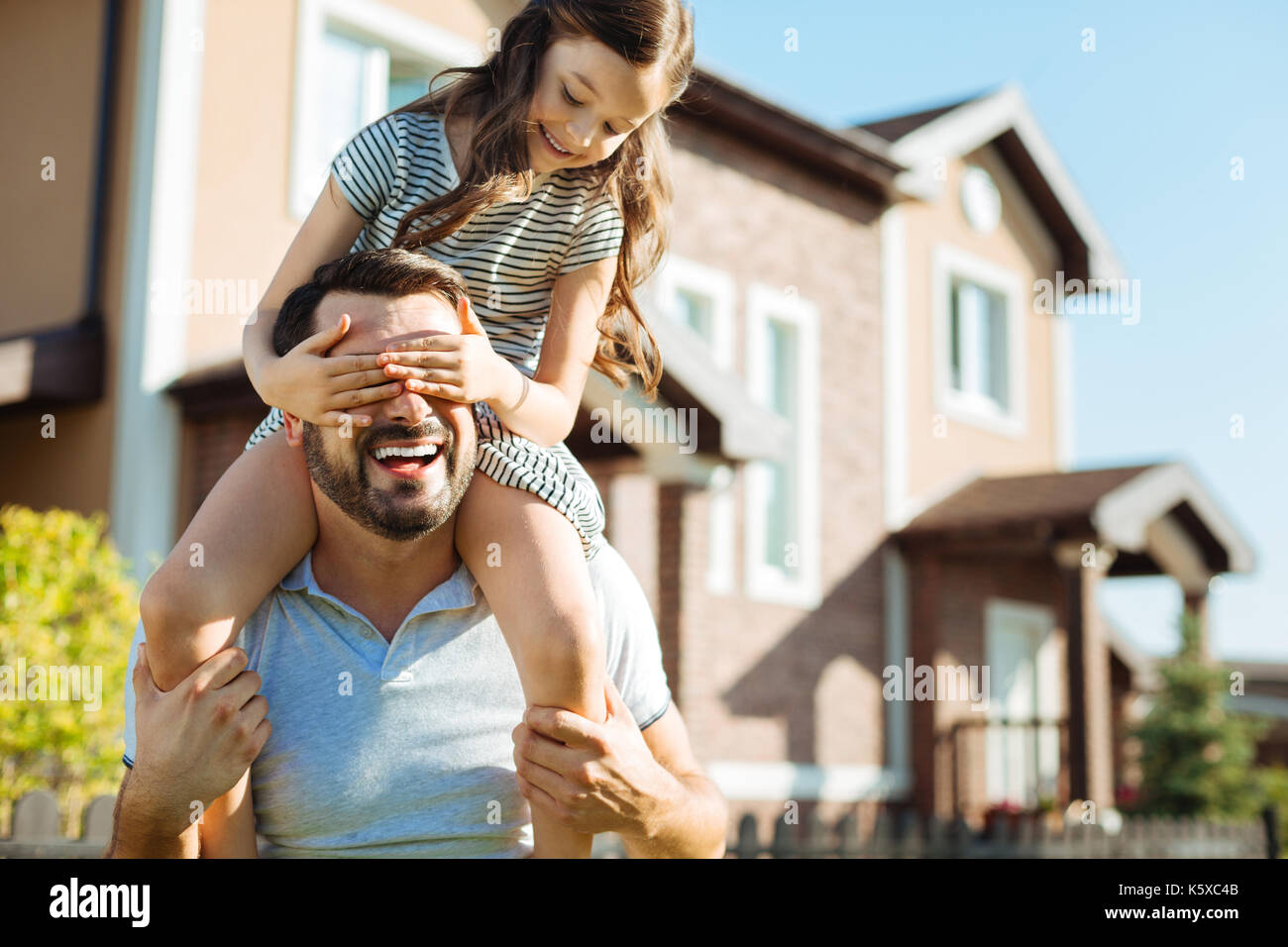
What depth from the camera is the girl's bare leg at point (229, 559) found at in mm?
2209

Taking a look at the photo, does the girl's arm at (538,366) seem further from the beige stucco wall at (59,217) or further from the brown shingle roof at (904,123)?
the brown shingle roof at (904,123)

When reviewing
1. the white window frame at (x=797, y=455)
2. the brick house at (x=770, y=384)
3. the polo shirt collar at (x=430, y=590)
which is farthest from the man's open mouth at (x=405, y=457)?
the white window frame at (x=797, y=455)

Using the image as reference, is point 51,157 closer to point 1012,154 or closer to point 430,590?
point 430,590

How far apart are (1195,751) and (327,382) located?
42.1 ft

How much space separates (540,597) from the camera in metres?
2.28

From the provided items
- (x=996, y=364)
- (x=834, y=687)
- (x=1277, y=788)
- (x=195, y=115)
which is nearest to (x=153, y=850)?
(x=195, y=115)

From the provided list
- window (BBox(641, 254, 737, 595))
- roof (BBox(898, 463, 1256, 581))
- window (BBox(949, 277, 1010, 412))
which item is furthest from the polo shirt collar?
window (BBox(949, 277, 1010, 412))

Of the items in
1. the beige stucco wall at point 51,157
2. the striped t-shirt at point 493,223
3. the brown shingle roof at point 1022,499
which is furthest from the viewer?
the brown shingle roof at point 1022,499

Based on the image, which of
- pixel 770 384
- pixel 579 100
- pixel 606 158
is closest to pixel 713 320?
pixel 770 384

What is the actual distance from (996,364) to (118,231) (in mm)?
9718

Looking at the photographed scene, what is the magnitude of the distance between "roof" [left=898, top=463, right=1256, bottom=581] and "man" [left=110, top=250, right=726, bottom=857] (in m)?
10.3

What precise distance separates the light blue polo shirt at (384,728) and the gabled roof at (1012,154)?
11.3 metres

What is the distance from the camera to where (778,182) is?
12.4 m

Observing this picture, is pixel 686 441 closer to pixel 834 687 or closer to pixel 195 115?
pixel 195 115
